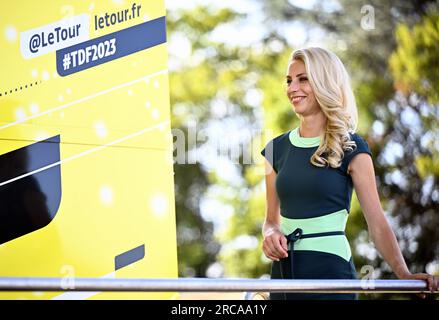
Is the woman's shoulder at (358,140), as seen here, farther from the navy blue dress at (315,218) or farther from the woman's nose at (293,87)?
the woman's nose at (293,87)

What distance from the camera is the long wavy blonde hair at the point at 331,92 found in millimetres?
2104

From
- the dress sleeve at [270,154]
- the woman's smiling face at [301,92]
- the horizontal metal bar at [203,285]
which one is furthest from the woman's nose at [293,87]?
the horizontal metal bar at [203,285]

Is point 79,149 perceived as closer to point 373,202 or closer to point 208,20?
point 373,202

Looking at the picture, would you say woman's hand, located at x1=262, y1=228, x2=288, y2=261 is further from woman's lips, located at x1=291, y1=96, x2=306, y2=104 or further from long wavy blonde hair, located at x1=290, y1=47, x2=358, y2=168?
woman's lips, located at x1=291, y1=96, x2=306, y2=104

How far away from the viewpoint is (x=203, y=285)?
1784 millimetres

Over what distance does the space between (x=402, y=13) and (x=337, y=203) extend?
524cm

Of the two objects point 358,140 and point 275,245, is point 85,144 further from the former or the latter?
point 358,140

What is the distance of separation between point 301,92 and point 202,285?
2.13ft

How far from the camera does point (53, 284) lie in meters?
1.66

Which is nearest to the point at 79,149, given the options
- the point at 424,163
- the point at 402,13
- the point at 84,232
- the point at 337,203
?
the point at 84,232

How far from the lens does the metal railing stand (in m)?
1.64

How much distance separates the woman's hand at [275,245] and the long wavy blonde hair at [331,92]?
25 centimetres

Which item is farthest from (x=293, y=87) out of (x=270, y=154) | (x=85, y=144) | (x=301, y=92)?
(x=85, y=144)

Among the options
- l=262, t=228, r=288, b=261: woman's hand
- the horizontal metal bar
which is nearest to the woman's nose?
l=262, t=228, r=288, b=261: woman's hand
